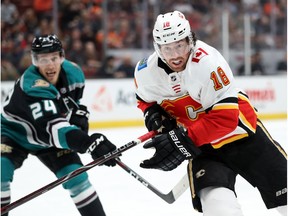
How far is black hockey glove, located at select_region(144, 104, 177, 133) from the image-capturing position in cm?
236

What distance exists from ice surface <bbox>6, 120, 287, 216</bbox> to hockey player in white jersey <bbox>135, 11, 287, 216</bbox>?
789 mm

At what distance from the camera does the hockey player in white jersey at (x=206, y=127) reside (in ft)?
6.92

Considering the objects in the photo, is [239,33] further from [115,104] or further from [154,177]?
[154,177]

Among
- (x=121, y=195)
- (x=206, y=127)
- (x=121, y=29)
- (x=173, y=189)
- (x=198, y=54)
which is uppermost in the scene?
(x=198, y=54)

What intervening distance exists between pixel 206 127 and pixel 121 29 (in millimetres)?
4859

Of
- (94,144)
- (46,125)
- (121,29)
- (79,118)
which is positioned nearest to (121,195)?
(79,118)

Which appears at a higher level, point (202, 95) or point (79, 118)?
point (202, 95)

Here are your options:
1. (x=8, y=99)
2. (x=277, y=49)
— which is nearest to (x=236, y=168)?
(x=8, y=99)

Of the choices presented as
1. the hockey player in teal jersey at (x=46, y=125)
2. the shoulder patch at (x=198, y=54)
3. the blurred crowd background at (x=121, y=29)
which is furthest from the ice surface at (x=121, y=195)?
the blurred crowd background at (x=121, y=29)

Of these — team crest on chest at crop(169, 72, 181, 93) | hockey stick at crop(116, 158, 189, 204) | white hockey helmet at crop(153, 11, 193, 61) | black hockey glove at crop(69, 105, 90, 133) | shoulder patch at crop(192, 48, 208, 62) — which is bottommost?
hockey stick at crop(116, 158, 189, 204)

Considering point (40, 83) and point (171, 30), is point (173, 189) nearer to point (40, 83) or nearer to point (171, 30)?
point (40, 83)

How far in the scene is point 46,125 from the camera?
2566mm

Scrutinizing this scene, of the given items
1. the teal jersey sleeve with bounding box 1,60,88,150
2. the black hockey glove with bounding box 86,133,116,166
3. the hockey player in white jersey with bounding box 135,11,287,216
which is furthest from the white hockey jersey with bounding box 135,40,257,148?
the teal jersey sleeve with bounding box 1,60,88,150

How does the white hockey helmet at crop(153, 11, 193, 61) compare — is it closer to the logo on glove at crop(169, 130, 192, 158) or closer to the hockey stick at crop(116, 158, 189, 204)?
the logo on glove at crop(169, 130, 192, 158)
